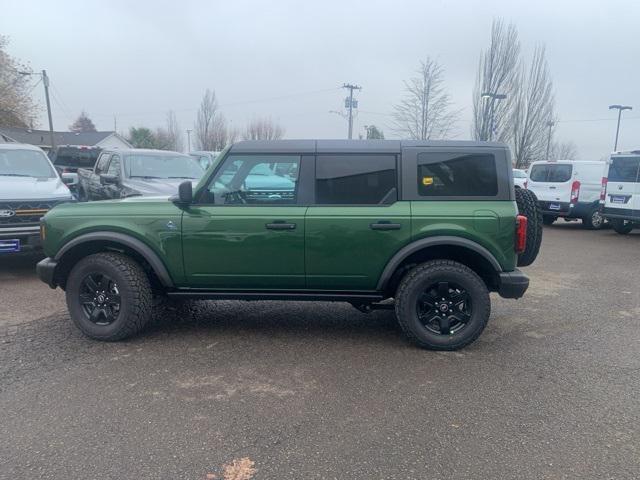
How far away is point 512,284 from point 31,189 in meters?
6.50

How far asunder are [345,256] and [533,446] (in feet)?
6.73

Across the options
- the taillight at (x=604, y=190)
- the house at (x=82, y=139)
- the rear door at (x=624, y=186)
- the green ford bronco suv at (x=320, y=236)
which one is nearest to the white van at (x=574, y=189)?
the taillight at (x=604, y=190)

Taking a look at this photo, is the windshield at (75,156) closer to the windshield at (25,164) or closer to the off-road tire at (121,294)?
the windshield at (25,164)

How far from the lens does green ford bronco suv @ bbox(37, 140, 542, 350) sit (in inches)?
174

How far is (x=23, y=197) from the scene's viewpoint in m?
7.07

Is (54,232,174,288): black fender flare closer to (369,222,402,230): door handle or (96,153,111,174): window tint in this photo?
(369,222,402,230): door handle

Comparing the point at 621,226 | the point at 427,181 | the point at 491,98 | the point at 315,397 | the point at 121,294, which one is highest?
the point at 491,98

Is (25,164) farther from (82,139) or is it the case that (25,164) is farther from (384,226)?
(82,139)

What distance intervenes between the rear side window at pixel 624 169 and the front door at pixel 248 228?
1013 centimetres

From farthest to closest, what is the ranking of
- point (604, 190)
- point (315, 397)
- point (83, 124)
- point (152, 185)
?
1. point (83, 124)
2. point (604, 190)
3. point (152, 185)
4. point (315, 397)

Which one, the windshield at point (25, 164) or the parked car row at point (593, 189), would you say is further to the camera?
the parked car row at point (593, 189)

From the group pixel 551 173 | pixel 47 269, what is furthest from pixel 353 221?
pixel 551 173

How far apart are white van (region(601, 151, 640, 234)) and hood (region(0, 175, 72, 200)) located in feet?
37.5

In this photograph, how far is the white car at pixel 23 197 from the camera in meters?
6.84
